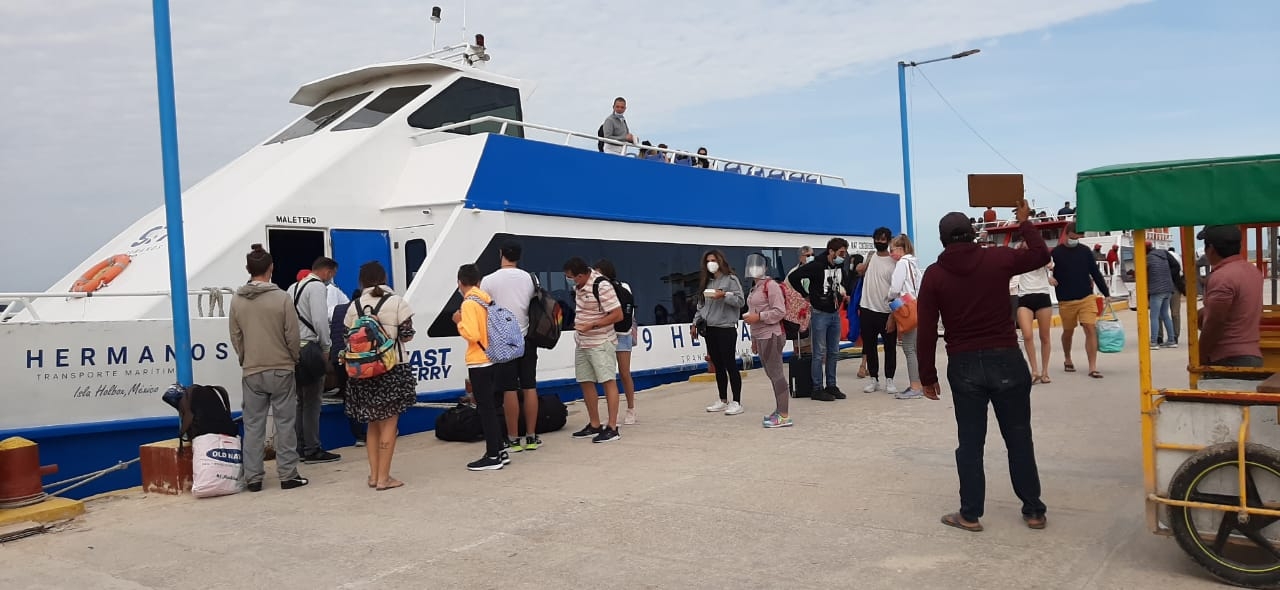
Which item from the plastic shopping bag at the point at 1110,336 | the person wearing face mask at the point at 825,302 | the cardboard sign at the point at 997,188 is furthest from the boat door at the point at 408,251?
the plastic shopping bag at the point at 1110,336

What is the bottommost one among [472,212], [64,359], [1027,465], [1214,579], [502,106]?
[1214,579]

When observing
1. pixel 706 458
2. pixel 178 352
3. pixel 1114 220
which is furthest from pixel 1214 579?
pixel 178 352

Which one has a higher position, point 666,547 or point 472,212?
point 472,212

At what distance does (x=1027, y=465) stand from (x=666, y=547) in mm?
1817

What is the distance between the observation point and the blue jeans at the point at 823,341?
9.59 m

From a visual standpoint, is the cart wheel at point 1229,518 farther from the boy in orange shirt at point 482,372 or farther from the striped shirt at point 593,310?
the striped shirt at point 593,310

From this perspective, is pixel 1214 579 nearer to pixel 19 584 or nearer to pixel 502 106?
pixel 19 584

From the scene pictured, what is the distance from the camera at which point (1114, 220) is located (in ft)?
13.4

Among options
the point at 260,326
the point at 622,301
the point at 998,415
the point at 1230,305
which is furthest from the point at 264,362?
the point at 1230,305

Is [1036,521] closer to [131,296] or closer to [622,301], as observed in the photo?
[622,301]

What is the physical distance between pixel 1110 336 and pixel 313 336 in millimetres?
8412

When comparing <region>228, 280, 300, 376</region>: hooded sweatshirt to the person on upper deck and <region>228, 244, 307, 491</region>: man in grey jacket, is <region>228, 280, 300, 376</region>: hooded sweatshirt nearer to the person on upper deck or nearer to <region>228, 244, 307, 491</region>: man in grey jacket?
<region>228, 244, 307, 491</region>: man in grey jacket

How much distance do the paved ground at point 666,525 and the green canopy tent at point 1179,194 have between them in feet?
4.85

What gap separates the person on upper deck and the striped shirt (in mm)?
4092
